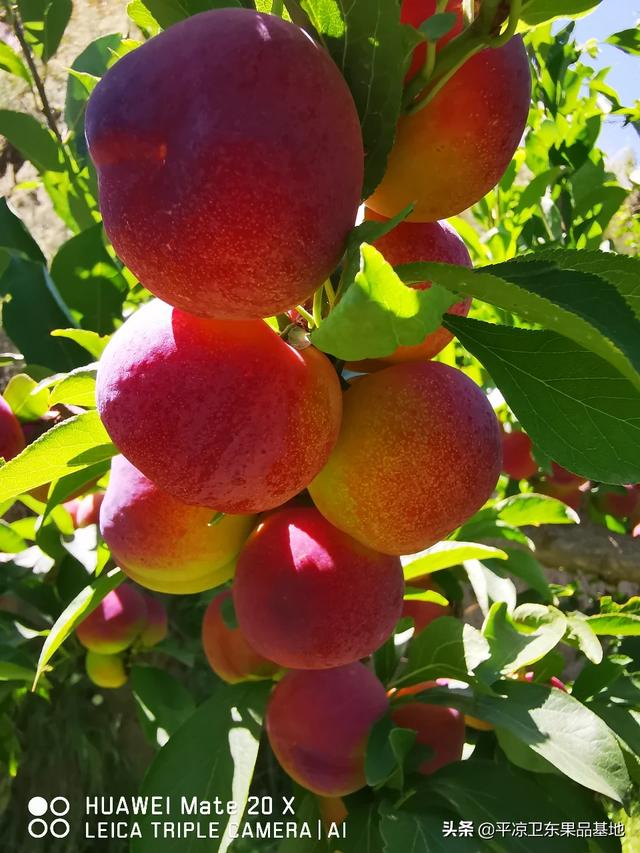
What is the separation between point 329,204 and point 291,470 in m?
0.14

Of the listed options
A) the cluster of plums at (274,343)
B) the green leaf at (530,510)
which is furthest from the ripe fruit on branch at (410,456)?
the green leaf at (530,510)

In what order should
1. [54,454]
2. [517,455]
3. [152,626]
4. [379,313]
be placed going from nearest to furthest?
[379,313]
[54,454]
[152,626]
[517,455]

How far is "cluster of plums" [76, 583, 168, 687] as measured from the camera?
1.07 m

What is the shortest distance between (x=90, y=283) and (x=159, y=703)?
1.90ft

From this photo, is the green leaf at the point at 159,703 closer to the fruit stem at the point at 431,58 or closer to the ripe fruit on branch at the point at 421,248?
the ripe fruit on branch at the point at 421,248

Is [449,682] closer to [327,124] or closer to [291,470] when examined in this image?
[291,470]

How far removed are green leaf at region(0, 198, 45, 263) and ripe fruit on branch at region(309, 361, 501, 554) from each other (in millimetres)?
636

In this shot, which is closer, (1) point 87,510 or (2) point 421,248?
(2) point 421,248

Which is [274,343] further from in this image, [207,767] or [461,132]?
[207,767]

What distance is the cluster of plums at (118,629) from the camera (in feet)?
3.51

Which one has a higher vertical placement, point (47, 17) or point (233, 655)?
point (47, 17)

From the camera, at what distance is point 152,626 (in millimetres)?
1126

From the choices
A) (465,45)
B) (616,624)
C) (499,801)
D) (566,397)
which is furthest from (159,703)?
(465,45)

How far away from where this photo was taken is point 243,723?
730 millimetres
